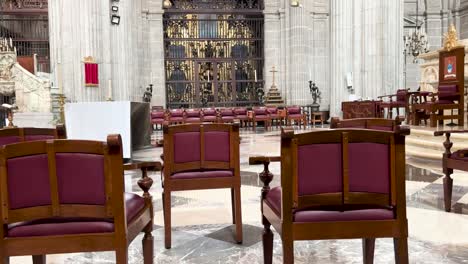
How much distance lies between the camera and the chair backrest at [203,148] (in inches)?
128

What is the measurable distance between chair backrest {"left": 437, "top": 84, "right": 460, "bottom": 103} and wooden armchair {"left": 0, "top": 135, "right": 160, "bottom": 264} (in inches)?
317

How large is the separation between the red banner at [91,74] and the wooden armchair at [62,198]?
36.8 ft

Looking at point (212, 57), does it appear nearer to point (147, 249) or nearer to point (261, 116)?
point (261, 116)

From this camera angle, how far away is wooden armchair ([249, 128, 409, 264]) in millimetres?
1991

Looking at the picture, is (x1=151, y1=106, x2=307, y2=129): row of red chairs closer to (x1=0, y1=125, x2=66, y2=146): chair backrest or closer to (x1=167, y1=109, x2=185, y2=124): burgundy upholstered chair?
(x1=167, y1=109, x2=185, y2=124): burgundy upholstered chair

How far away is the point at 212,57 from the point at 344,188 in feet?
57.1

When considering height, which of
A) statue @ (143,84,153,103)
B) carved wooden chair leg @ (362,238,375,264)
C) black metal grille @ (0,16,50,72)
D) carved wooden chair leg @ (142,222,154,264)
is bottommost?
carved wooden chair leg @ (362,238,375,264)

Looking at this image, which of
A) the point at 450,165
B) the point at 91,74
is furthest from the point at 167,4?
the point at 450,165

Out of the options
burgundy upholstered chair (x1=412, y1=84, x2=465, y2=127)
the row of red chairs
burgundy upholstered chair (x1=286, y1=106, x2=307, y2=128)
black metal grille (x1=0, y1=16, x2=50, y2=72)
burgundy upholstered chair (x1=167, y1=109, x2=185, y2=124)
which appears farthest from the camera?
black metal grille (x1=0, y1=16, x2=50, y2=72)

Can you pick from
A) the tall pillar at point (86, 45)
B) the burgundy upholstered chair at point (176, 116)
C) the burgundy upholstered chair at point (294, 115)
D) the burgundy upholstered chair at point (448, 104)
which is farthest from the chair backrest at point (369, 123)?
the burgundy upholstered chair at point (294, 115)

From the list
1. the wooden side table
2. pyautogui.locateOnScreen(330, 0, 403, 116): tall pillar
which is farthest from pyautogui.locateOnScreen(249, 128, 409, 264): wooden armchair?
the wooden side table

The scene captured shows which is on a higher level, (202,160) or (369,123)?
(369,123)

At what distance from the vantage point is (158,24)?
60.3ft

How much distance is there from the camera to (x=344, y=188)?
202 centimetres
